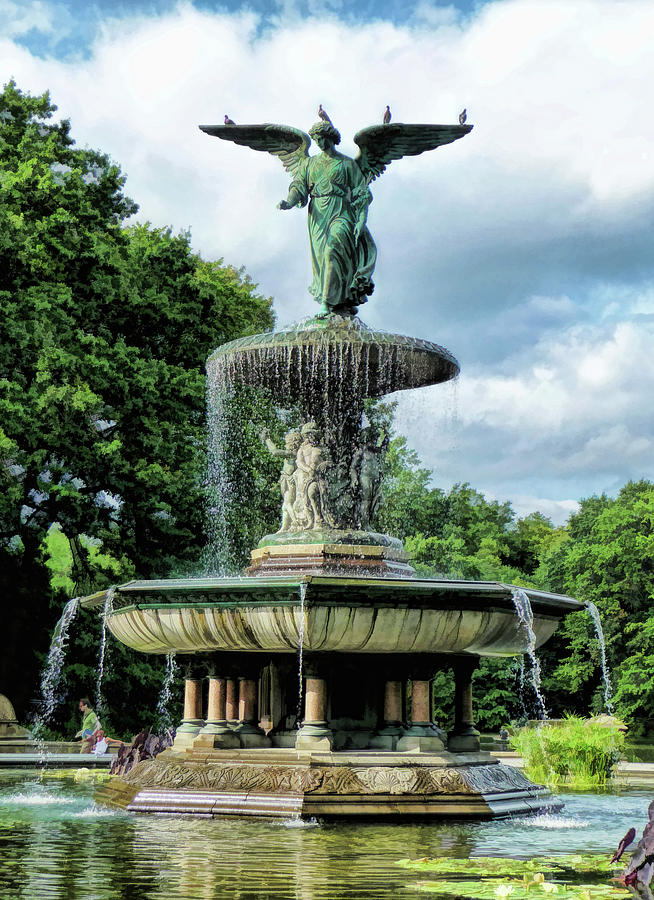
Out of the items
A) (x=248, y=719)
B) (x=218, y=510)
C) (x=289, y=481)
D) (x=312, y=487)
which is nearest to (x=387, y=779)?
(x=248, y=719)

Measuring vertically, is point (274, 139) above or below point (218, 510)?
above

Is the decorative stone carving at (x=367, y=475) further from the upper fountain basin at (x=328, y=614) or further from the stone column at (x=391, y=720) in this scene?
the upper fountain basin at (x=328, y=614)

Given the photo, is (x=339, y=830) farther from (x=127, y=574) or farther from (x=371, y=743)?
(x=127, y=574)

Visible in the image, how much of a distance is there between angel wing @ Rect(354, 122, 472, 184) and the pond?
23.0ft

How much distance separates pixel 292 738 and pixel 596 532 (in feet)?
110

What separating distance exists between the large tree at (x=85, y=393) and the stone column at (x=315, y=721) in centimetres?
1358

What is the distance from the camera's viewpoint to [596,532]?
1741 inches

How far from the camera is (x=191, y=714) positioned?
12.8 meters

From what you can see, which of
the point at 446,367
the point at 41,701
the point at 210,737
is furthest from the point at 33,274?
the point at 210,737

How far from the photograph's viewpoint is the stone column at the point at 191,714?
40.4 ft

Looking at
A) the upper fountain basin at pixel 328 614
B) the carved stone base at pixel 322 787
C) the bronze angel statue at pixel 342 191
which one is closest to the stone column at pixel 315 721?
the carved stone base at pixel 322 787

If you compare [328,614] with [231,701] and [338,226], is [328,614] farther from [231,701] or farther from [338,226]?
[338,226]

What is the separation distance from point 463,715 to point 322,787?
2893mm

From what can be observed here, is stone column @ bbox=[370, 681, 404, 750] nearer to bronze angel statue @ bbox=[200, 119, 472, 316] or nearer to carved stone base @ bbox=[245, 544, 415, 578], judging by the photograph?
carved stone base @ bbox=[245, 544, 415, 578]
